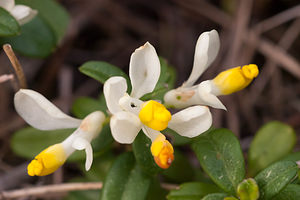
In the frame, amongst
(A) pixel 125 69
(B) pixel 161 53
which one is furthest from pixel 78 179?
(B) pixel 161 53

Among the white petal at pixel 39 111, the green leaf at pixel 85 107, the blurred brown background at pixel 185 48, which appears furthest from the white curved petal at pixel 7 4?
the blurred brown background at pixel 185 48

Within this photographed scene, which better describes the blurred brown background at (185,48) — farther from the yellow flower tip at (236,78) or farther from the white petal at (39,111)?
the yellow flower tip at (236,78)

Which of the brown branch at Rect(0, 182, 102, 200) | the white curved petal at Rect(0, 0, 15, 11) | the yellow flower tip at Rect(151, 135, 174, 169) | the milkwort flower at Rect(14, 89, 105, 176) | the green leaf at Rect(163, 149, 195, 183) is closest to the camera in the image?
the yellow flower tip at Rect(151, 135, 174, 169)

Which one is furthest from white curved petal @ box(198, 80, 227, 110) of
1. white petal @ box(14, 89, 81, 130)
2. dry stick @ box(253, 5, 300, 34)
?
dry stick @ box(253, 5, 300, 34)

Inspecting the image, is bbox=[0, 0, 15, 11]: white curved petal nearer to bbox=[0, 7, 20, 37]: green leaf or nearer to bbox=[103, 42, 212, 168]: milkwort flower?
bbox=[0, 7, 20, 37]: green leaf

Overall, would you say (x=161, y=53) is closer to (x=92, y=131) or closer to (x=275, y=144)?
(x=275, y=144)
